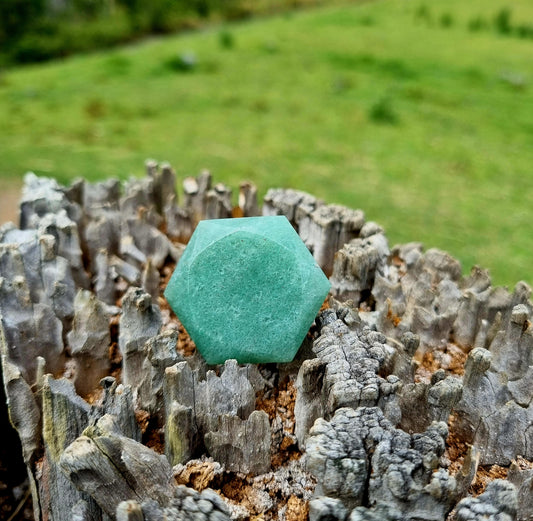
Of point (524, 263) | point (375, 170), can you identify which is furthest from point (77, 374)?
point (375, 170)

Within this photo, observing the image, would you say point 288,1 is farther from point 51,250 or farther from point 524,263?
point 51,250

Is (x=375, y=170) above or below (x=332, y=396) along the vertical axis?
below

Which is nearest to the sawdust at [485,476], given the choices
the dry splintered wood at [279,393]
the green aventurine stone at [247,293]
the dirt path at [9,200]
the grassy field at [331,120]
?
the dry splintered wood at [279,393]

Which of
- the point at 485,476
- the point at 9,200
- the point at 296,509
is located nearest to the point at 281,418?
the point at 296,509

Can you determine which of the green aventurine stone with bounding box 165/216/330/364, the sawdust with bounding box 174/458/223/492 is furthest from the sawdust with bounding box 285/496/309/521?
the green aventurine stone with bounding box 165/216/330/364

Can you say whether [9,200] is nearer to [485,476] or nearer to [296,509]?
[296,509]

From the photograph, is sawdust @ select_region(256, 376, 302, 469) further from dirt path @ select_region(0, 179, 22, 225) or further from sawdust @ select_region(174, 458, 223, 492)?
dirt path @ select_region(0, 179, 22, 225)
